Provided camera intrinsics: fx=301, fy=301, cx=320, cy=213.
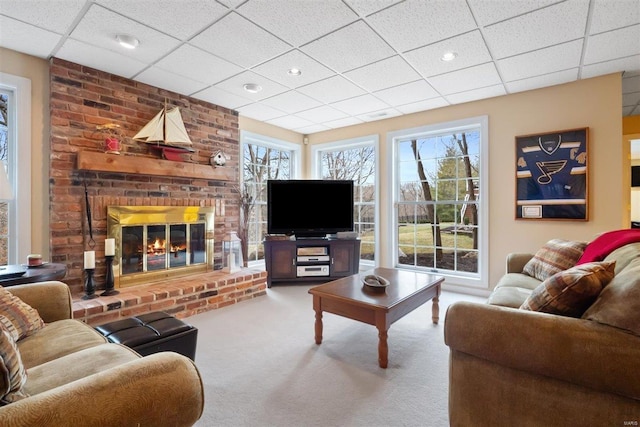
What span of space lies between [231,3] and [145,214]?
2.33m

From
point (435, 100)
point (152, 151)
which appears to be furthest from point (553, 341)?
point (152, 151)

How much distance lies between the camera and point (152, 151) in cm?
349

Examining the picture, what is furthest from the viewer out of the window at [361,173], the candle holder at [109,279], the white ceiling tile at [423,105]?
the window at [361,173]

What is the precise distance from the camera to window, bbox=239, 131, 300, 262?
4637mm

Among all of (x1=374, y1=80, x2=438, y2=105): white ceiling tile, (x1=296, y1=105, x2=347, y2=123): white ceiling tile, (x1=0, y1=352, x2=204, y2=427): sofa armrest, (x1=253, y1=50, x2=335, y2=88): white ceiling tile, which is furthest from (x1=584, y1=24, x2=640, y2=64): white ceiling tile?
(x1=0, y1=352, x2=204, y2=427): sofa armrest

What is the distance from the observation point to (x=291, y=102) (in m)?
3.90

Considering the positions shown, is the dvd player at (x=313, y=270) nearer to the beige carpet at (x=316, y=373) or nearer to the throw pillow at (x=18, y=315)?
the beige carpet at (x=316, y=373)

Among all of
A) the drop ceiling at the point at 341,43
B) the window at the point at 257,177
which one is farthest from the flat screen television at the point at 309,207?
the drop ceiling at the point at 341,43

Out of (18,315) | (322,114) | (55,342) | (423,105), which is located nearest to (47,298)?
(18,315)

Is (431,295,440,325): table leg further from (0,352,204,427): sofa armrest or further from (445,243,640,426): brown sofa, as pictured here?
(0,352,204,427): sofa armrest

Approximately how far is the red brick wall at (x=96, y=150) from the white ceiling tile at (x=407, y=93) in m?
2.40

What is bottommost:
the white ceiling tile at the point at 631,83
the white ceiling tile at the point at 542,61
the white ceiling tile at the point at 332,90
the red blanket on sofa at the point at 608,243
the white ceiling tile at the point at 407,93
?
the red blanket on sofa at the point at 608,243

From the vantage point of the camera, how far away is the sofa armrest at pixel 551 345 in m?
1.10

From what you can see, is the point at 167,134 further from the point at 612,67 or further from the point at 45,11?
the point at 612,67
